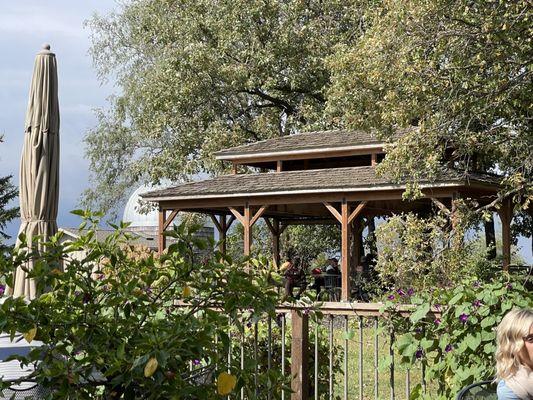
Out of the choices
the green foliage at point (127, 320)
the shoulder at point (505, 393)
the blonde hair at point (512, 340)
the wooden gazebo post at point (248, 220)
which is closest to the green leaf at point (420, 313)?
the green foliage at point (127, 320)

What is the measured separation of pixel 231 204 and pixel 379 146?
4.68 metres

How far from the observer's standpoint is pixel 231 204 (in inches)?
1030

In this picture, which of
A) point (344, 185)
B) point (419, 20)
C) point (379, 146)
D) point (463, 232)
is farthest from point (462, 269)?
point (379, 146)

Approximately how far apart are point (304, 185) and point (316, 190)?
53 centimetres

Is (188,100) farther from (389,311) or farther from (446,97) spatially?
(389,311)

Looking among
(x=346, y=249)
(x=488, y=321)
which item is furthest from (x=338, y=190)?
(x=488, y=321)

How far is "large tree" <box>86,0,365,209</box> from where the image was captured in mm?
29844

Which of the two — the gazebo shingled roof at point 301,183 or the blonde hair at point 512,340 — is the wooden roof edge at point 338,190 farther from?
the blonde hair at point 512,340

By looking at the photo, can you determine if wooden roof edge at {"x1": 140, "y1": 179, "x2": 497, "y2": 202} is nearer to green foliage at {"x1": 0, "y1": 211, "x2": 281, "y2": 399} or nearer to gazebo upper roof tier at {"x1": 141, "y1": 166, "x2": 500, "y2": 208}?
gazebo upper roof tier at {"x1": 141, "y1": 166, "x2": 500, "y2": 208}

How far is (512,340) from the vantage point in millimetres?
4062

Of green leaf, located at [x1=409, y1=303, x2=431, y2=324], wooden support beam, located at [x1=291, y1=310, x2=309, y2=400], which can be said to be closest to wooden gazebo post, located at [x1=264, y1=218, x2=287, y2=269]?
wooden support beam, located at [x1=291, y1=310, x2=309, y2=400]

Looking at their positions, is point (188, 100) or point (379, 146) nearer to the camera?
point (379, 146)

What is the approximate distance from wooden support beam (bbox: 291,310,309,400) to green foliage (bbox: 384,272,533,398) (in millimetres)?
692

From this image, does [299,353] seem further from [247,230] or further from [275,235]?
[275,235]
